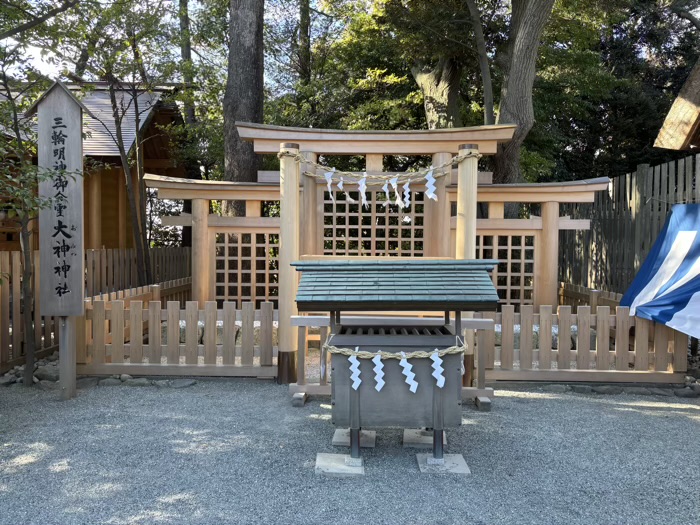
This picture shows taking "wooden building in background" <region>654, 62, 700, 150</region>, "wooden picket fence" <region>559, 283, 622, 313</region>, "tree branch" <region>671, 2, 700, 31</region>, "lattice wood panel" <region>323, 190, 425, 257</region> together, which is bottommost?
"wooden picket fence" <region>559, 283, 622, 313</region>

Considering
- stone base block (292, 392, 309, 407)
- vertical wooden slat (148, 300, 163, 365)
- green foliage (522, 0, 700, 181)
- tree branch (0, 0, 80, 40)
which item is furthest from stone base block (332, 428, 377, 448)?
green foliage (522, 0, 700, 181)

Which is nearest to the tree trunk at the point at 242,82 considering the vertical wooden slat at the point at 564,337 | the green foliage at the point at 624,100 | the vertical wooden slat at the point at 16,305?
the vertical wooden slat at the point at 16,305

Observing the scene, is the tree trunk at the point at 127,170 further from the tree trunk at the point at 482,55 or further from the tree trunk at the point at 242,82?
the tree trunk at the point at 482,55

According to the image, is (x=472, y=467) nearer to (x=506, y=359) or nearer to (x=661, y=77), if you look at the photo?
(x=506, y=359)

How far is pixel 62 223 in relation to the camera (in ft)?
17.6

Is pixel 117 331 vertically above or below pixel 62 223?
below

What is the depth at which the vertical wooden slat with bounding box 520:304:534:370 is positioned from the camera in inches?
227

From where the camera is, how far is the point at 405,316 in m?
5.79

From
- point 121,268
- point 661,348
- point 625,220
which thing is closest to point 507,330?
point 661,348

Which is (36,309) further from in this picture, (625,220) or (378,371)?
(625,220)

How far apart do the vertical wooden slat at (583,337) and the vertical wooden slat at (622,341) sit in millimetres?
308

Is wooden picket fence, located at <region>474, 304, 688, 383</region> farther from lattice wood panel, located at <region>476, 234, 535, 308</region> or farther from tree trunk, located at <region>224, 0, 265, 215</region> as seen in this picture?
tree trunk, located at <region>224, 0, 265, 215</region>

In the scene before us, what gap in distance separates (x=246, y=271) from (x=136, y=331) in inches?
113

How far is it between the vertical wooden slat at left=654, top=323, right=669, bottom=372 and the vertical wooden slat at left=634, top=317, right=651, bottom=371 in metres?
0.09
